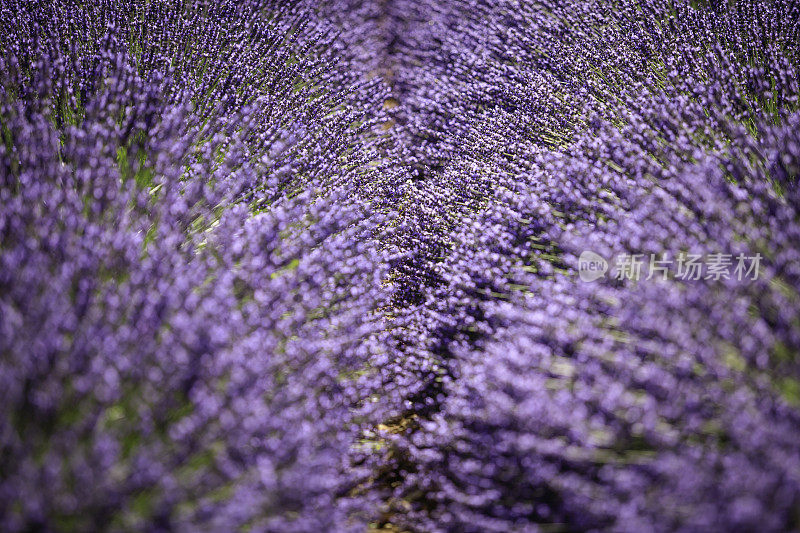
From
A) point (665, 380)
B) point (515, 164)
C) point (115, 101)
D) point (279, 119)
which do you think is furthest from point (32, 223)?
point (515, 164)

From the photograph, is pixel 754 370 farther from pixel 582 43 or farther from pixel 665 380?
pixel 582 43

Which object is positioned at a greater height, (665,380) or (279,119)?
(279,119)

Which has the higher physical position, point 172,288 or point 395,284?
point 395,284

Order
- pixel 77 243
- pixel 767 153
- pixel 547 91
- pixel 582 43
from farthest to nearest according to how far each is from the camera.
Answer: pixel 582 43 → pixel 547 91 → pixel 767 153 → pixel 77 243


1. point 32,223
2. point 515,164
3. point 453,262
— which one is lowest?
point 32,223

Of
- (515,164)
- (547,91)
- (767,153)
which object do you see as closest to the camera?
(767,153)

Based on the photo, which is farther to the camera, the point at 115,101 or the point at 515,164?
the point at 515,164

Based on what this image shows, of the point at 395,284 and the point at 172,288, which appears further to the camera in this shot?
the point at 395,284
